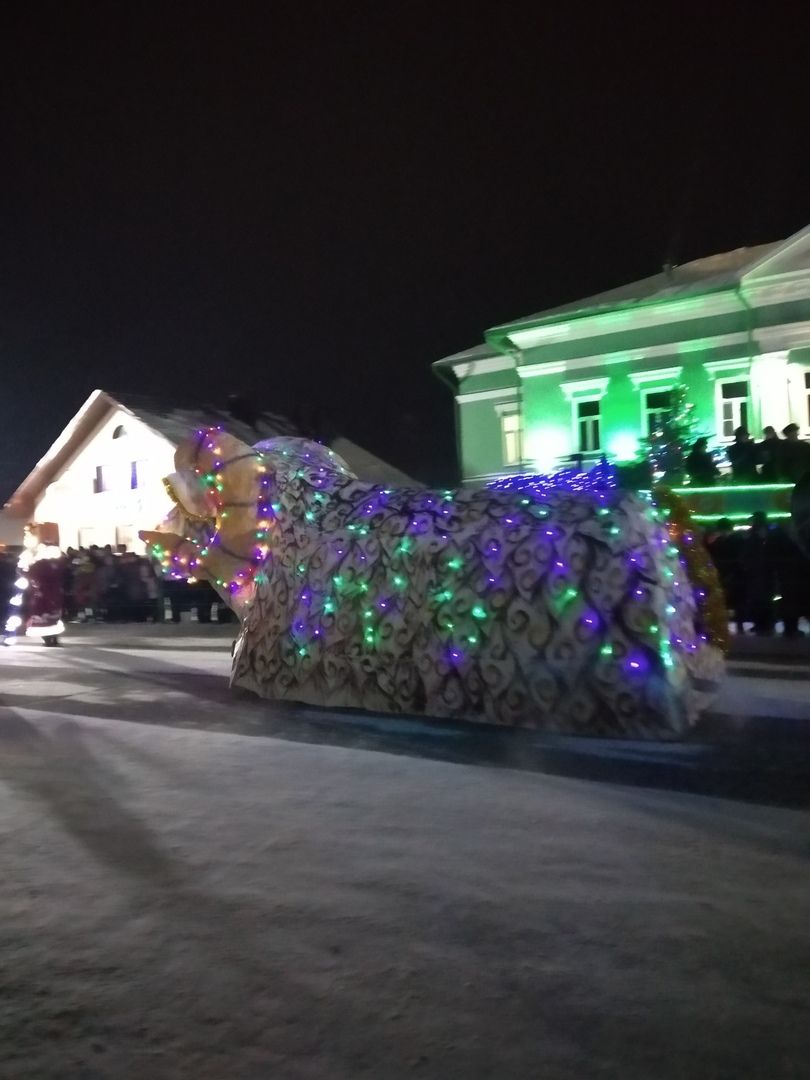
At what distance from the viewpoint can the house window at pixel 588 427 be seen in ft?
82.0

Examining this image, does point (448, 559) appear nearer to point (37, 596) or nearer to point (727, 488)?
point (727, 488)

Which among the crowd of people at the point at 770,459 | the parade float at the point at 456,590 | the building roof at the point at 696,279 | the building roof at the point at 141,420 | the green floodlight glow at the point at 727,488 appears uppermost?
the building roof at the point at 696,279

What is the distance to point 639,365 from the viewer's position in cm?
2386

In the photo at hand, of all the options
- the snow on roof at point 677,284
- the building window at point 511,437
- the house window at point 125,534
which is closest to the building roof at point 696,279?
the snow on roof at point 677,284

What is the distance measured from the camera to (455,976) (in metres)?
3.52

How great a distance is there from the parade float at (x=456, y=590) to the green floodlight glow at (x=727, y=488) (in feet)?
21.9

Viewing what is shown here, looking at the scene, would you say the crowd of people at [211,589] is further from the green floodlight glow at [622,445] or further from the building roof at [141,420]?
the green floodlight glow at [622,445]

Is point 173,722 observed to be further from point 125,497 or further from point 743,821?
point 125,497

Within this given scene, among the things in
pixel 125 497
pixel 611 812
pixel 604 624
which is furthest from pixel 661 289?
pixel 611 812

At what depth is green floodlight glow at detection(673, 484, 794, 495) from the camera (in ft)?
51.6

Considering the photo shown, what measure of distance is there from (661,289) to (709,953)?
22741mm

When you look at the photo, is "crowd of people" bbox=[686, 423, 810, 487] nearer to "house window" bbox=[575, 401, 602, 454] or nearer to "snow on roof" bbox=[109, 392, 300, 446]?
"house window" bbox=[575, 401, 602, 454]

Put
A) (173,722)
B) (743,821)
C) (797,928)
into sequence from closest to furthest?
(797,928) < (743,821) < (173,722)

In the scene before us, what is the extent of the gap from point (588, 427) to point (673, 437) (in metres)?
4.34
